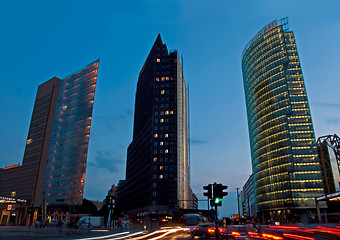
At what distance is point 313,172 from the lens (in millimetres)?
110375

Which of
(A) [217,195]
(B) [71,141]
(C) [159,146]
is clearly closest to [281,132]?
(C) [159,146]

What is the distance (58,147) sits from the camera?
11362cm

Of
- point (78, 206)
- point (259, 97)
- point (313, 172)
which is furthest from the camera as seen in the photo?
point (259, 97)

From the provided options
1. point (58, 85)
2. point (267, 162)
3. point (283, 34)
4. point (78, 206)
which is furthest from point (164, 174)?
point (283, 34)

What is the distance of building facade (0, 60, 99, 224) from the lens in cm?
10575

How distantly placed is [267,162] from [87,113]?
271 ft

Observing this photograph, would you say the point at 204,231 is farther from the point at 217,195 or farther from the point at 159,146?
the point at 159,146

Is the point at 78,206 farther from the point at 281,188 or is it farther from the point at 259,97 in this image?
the point at 259,97

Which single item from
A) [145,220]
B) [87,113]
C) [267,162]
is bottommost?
[145,220]

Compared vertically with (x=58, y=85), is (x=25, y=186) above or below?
below

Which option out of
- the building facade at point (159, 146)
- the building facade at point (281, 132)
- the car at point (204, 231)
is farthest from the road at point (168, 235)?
the building facade at point (281, 132)

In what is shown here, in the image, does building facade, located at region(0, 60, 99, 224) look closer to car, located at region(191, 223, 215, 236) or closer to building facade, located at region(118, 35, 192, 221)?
building facade, located at region(118, 35, 192, 221)

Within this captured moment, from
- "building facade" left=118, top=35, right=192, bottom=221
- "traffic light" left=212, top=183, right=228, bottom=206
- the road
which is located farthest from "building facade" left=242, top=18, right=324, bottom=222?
"traffic light" left=212, top=183, right=228, bottom=206

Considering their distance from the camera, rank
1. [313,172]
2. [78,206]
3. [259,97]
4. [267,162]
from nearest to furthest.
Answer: [78,206]
[313,172]
[267,162]
[259,97]
